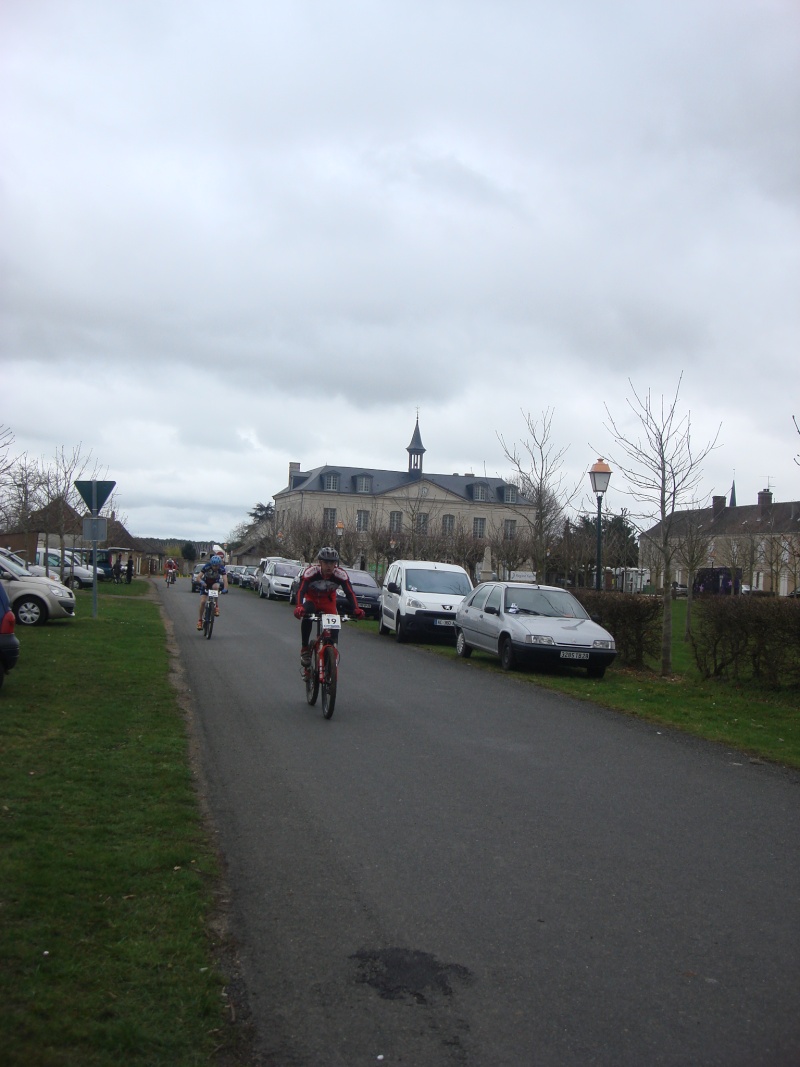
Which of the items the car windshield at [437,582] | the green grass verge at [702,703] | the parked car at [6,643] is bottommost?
the green grass verge at [702,703]

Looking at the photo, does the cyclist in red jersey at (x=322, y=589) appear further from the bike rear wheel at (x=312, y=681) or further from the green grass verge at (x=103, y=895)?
the green grass verge at (x=103, y=895)

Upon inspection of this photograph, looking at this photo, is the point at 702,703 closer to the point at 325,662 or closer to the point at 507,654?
the point at 507,654

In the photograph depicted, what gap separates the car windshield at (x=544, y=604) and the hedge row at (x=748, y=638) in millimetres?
2246

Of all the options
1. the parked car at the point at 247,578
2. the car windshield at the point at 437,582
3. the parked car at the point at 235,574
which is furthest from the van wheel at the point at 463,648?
the parked car at the point at 235,574

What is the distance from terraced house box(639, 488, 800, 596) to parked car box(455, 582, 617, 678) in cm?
293

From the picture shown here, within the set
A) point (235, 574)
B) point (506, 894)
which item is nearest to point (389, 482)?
point (235, 574)

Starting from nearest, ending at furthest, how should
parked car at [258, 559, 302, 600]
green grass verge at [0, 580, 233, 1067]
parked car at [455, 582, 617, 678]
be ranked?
green grass verge at [0, 580, 233, 1067], parked car at [455, 582, 617, 678], parked car at [258, 559, 302, 600]

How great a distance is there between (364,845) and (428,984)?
1997mm

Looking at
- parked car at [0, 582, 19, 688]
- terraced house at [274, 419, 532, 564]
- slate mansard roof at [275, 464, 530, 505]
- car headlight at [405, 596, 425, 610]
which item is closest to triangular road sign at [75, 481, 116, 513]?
car headlight at [405, 596, 425, 610]

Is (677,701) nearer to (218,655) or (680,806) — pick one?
(680,806)

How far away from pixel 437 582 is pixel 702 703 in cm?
1078

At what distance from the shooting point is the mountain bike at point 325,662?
10.7 meters

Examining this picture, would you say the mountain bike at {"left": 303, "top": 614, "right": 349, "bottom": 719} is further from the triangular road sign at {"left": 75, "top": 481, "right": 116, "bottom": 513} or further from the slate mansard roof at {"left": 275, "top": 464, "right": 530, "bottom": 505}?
the slate mansard roof at {"left": 275, "top": 464, "right": 530, "bottom": 505}

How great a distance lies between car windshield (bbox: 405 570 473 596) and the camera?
76.3ft
